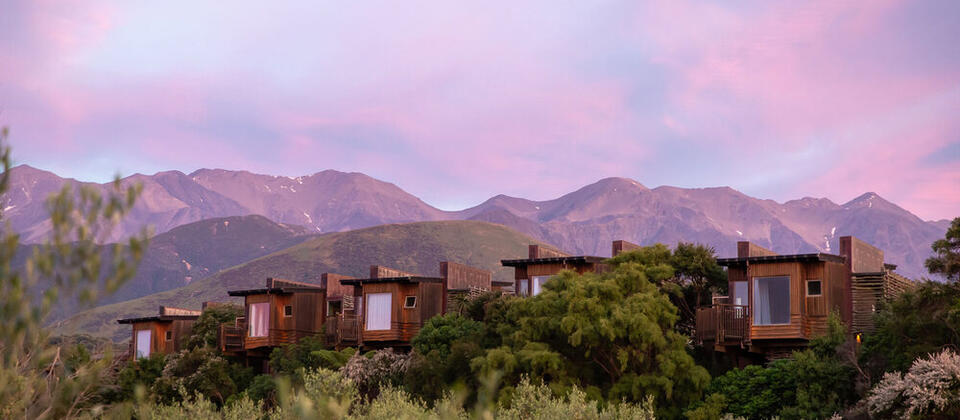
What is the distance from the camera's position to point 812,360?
125 feet

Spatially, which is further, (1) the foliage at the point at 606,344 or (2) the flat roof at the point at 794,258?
(2) the flat roof at the point at 794,258

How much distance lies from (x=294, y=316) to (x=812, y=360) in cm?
3317

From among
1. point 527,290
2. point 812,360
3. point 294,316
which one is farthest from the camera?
point 294,316

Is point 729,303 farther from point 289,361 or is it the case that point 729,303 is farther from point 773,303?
point 289,361

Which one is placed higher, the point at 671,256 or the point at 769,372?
the point at 671,256

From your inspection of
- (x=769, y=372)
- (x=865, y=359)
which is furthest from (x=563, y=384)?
(x=865, y=359)

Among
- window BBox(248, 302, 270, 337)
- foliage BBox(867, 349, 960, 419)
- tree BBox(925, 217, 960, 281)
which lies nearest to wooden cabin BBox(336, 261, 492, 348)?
window BBox(248, 302, 270, 337)

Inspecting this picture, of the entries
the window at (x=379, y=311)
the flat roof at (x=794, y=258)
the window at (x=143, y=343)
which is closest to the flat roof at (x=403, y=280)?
the window at (x=379, y=311)

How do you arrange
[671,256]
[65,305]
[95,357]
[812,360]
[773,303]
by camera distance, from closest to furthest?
[65,305] < [95,357] < [812,360] < [773,303] < [671,256]

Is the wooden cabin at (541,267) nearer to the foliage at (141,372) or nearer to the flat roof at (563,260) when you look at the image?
the flat roof at (563,260)

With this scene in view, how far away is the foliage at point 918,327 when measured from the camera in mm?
35375

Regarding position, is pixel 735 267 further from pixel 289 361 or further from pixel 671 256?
pixel 289 361

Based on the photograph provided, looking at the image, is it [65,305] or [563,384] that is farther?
[563,384]

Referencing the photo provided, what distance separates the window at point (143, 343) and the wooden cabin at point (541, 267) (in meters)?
29.7
